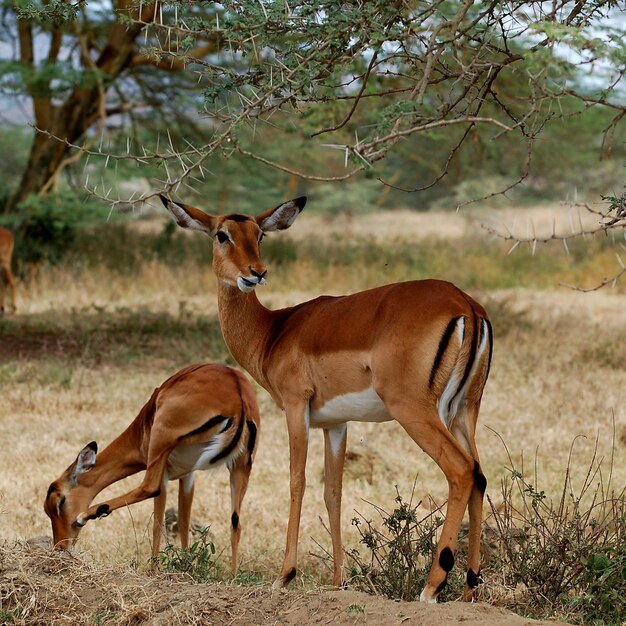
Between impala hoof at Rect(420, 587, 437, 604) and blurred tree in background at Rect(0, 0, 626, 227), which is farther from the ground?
blurred tree in background at Rect(0, 0, 626, 227)

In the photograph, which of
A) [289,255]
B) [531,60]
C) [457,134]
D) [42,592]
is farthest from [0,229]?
[531,60]

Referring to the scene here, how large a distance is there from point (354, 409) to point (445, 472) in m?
0.59

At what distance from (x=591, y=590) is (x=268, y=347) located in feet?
6.09

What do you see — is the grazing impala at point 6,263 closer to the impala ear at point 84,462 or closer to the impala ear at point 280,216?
the impala ear at point 84,462

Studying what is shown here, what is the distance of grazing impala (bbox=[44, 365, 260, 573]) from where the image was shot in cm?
536

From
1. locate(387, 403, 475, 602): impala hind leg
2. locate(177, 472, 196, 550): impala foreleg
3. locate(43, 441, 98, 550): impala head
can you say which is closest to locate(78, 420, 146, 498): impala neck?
locate(43, 441, 98, 550): impala head

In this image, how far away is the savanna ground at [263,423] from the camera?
162 inches

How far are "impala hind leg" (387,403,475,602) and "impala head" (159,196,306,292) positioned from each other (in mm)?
1059

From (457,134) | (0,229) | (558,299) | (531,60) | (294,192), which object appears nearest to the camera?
(531,60)

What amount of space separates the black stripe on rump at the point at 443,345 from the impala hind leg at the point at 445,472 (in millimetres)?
137

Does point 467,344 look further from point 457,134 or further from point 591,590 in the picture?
point 457,134

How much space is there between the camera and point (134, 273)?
51.6ft

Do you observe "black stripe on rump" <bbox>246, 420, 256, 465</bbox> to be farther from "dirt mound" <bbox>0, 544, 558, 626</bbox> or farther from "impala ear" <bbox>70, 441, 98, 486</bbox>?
"dirt mound" <bbox>0, 544, 558, 626</bbox>

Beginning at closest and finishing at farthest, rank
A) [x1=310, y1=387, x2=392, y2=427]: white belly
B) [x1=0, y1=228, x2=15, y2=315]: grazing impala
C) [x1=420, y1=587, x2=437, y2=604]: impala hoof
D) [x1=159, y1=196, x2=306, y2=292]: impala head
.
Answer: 1. [x1=420, y1=587, x2=437, y2=604]: impala hoof
2. [x1=310, y1=387, x2=392, y2=427]: white belly
3. [x1=159, y1=196, x2=306, y2=292]: impala head
4. [x1=0, y1=228, x2=15, y2=315]: grazing impala
